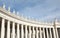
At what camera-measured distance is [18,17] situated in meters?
79.9

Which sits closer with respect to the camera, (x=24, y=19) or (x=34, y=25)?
(x=24, y=19)

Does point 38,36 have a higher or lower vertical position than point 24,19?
lower

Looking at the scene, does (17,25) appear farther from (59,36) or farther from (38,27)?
(59,36)

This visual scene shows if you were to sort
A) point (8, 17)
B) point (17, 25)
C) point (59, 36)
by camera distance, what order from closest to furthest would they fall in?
1. point (8, 17)
2. point (17, 25)
3. point (59, 36)

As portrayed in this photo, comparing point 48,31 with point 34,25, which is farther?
point 48,31

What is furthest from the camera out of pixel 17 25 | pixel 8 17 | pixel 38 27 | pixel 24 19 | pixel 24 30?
pixel 38 27

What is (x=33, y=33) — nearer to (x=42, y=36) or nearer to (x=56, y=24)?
(x=42, y=36)

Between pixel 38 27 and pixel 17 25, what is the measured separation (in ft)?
76.7

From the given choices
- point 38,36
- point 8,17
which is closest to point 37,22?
point 38,36

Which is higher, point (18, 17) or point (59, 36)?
point (18, 17)

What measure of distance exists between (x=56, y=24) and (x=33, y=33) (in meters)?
20.5

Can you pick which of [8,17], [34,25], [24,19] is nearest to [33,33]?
[34,25]

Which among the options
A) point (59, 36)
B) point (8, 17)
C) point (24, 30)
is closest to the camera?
point (8, 17)

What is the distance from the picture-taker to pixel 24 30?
90.6 metres
